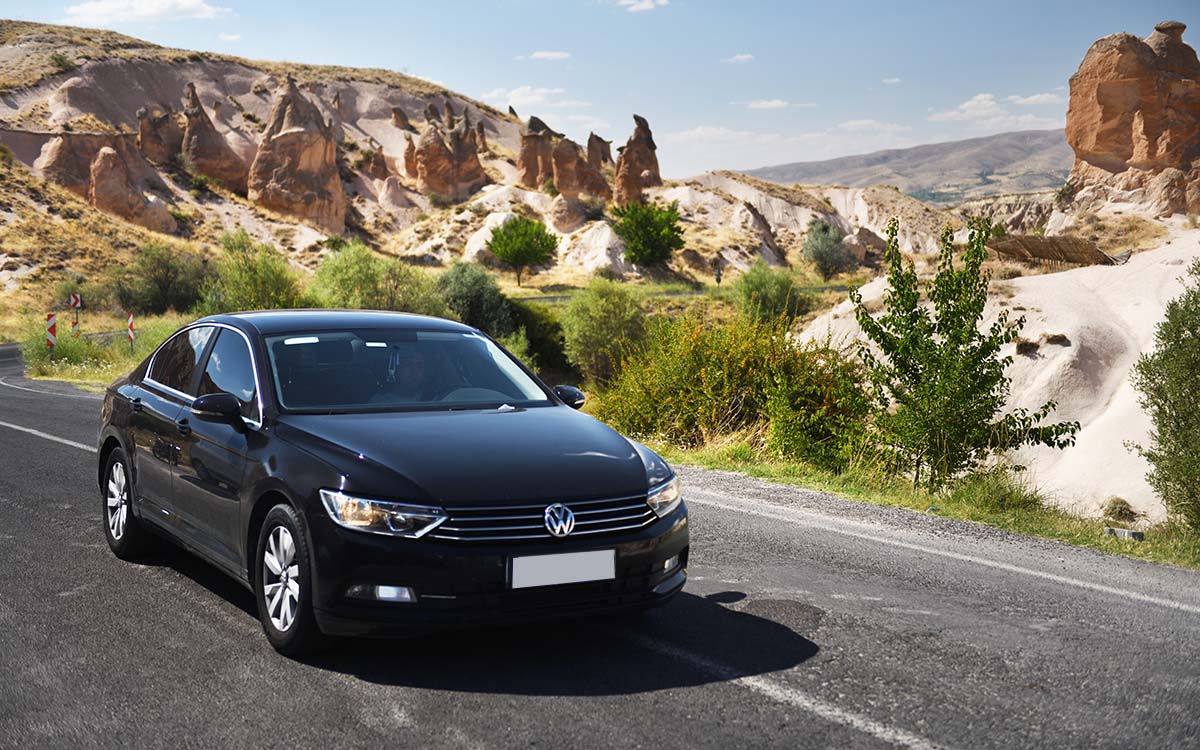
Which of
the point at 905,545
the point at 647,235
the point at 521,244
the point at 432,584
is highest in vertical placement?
the point at 647,235

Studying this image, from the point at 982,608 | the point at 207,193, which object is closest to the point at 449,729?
the point at 982,608

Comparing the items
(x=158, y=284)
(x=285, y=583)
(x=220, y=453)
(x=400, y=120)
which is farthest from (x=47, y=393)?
(x=400, y=120)

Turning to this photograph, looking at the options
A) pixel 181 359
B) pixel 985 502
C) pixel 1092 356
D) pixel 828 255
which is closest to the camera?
pixel 181 359

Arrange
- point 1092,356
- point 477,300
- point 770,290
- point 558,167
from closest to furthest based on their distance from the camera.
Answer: point 1092,356 → point 477,300 → point 770,290 → point 558,167

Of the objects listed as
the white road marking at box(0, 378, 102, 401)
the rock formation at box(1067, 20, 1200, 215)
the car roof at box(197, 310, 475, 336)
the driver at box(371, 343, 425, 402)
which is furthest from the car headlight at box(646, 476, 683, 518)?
the rock formation at box(1067, 20, 1200, 215)

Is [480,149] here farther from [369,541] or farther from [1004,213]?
[369,541]

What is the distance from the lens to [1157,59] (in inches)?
2152

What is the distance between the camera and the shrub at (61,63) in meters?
89.0

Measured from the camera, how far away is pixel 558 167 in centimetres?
9150

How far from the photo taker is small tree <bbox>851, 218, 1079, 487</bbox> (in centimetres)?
1030

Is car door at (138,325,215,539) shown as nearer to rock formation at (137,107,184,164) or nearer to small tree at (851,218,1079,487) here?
small tree at (851,218,1079,487)

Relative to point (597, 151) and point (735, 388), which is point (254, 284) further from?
point (597, 151)

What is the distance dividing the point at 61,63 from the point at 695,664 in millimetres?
100659

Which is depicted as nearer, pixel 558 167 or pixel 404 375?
pixel 404 375
